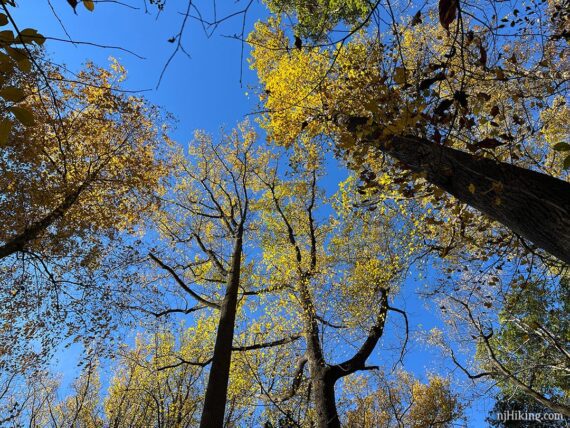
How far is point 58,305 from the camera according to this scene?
732 cm

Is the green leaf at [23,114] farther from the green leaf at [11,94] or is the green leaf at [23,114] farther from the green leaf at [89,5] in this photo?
the green leaf at [89,5]

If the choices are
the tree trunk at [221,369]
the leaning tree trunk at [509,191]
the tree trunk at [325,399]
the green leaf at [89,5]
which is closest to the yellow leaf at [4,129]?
the green leaf at [89,5]

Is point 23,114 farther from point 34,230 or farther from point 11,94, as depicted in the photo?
point 34,230

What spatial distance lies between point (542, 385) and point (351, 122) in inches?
452

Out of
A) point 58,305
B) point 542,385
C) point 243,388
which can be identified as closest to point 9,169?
point 58,305

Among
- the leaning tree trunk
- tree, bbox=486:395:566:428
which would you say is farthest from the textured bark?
tree, bbox=486:395:566:428

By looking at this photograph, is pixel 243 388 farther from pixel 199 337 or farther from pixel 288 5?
pixel 288 5

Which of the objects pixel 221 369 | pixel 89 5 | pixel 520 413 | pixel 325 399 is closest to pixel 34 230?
pixel 221 369

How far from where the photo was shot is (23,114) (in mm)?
1052

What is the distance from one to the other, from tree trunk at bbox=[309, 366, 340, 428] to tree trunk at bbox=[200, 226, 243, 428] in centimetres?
223

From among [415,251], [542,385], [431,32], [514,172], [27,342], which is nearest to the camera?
[514,172]

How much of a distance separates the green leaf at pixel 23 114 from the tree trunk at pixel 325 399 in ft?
22.3

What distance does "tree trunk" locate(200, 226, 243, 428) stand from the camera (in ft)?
15.6

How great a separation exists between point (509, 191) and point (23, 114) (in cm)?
304
